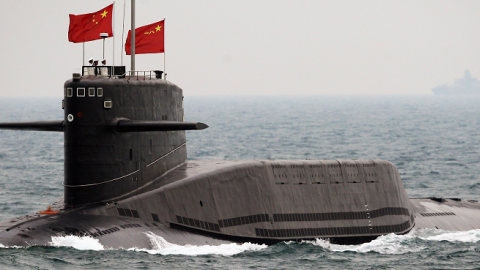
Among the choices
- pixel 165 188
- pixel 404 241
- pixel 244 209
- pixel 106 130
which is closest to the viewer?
pixel 106 130

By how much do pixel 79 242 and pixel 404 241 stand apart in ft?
35.1

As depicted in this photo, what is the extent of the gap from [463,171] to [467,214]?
66.2 feet

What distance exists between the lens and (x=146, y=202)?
74.1 feet

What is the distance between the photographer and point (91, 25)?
23281mm

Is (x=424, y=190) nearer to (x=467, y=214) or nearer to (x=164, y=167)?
(x=467, y=214)

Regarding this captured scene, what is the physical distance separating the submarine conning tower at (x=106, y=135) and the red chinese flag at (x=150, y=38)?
1.97 metres

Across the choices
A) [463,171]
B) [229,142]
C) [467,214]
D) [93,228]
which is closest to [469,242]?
[467,214]

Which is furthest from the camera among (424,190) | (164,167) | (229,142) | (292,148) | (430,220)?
(229,142)

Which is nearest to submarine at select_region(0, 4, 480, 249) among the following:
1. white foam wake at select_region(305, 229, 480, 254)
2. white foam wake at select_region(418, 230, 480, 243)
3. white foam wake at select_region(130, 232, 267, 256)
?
white foam wake at select_region(130, 232, 267, 256)

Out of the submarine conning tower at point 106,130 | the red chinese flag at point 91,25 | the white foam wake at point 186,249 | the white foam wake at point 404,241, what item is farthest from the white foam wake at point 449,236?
the red chinese flag at point 91,25

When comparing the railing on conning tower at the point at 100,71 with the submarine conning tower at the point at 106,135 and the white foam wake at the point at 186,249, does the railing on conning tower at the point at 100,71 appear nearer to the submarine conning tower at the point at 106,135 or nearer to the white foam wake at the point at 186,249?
the submarine conning tower at the point at 106,135

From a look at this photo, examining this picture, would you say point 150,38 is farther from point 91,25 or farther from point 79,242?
point 79,242

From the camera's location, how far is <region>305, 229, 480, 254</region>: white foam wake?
79.5ft

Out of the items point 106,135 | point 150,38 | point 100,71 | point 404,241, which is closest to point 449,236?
point 404,241
